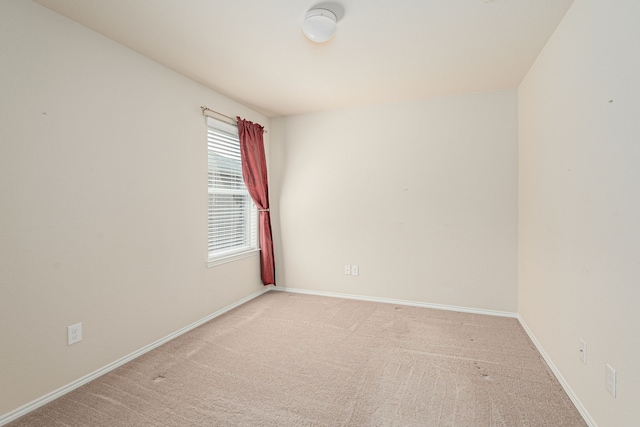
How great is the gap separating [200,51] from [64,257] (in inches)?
71.7

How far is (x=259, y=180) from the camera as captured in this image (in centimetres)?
379

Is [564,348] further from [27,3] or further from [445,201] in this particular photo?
[27,3]

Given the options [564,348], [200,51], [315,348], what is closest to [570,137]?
[564,348]

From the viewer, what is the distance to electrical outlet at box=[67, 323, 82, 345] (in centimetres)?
194

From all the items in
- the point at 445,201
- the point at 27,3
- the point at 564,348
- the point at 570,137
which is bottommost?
the point at 564,348

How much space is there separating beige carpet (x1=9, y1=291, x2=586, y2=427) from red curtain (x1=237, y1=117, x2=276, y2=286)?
106 cm

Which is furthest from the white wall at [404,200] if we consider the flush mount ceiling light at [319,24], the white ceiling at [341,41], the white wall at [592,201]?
the flush mount ceiling light at [319,24]

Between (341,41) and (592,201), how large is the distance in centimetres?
192

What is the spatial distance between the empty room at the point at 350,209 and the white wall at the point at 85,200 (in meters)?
0.01

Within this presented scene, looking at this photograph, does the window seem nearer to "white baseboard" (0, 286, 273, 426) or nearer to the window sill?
the window sill

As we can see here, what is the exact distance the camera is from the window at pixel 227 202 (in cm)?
324

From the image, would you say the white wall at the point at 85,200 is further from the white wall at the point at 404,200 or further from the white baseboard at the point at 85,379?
the white wall at the point at 404,200

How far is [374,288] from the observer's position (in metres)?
3.71

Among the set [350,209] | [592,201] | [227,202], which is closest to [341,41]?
[592,201]
